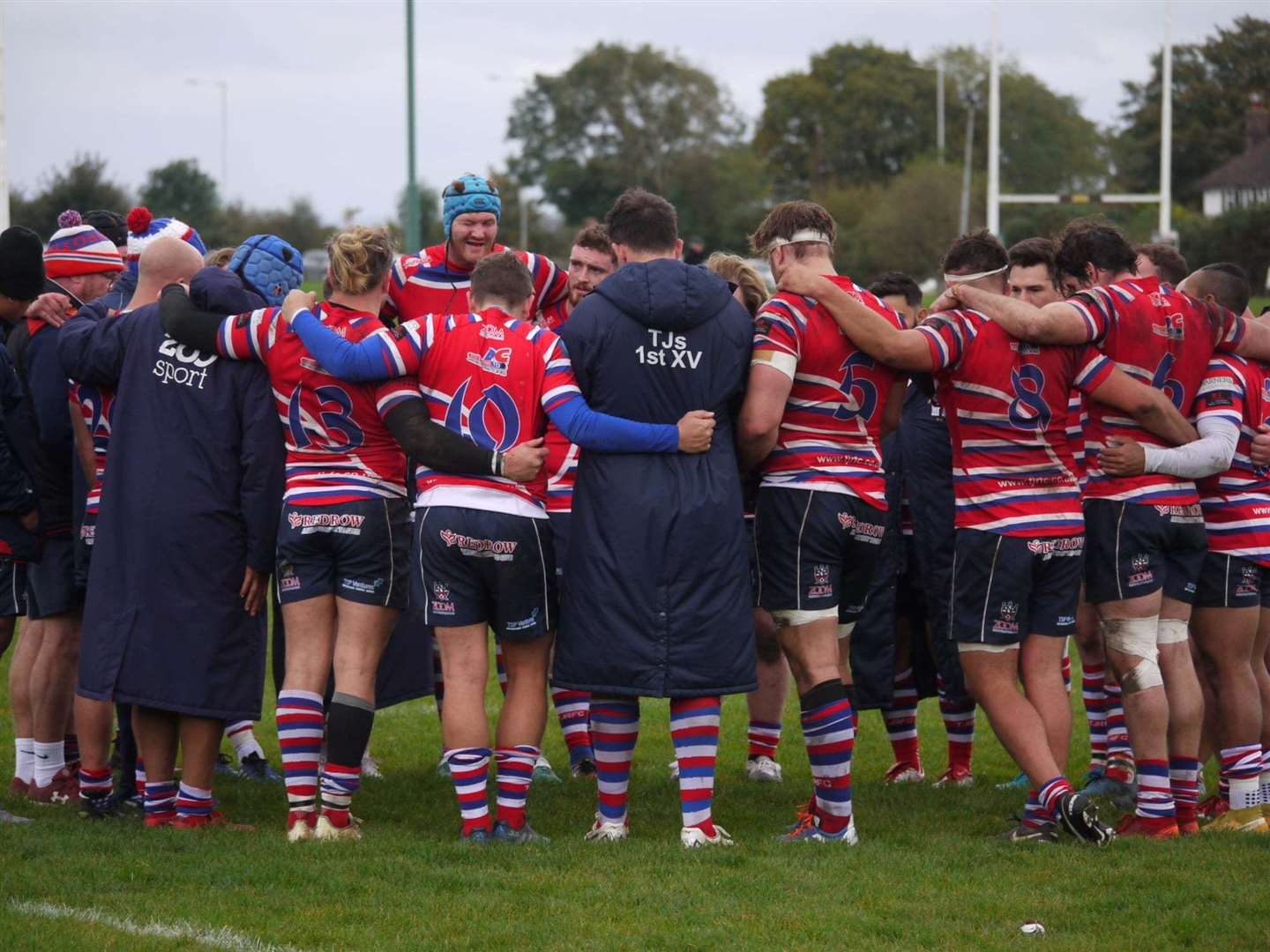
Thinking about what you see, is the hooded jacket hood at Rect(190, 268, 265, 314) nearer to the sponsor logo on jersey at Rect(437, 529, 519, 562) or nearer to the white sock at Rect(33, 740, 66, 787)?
the sponsor logo on jersey at Rect(437, 529, 519, 562)

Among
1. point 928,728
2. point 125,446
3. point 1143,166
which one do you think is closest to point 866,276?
point 1143,166

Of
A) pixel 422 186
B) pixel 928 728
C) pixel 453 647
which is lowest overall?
pixel 928 728

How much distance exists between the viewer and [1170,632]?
22.5 ft

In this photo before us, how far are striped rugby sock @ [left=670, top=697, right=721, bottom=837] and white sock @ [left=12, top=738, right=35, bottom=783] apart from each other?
326 cm

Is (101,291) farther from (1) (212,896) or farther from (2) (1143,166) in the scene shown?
(2) (1143,166)

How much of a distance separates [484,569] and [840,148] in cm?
7633

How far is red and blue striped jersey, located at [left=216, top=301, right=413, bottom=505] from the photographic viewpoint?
254 inches

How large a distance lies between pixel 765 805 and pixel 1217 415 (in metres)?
2.71

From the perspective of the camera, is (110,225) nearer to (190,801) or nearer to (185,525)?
(185,525)

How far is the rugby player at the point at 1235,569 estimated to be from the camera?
22.6 feet

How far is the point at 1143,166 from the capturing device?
69.0 meters

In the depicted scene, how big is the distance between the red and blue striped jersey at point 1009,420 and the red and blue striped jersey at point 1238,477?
2.20ft

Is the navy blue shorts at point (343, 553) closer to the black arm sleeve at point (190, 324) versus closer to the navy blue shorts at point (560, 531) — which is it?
the black arm sleeve at point (190, 324)

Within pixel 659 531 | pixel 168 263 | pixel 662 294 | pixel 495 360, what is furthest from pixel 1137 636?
pixel 168 263
